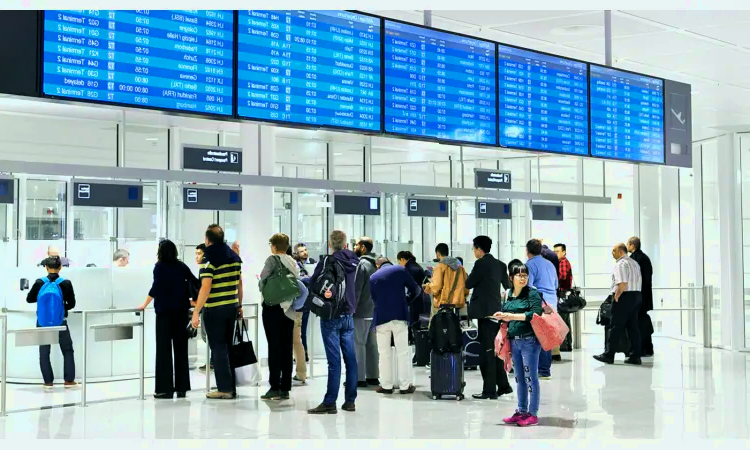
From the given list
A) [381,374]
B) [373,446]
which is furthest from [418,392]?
[373,446]

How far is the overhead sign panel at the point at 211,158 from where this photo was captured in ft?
24.3

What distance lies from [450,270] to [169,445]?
3.42 m

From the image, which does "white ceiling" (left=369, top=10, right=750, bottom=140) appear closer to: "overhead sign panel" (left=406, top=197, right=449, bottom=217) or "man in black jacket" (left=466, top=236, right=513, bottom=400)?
"man in black jacket" (left=466, top=236, right=513, bottom=400)

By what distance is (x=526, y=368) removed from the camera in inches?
281

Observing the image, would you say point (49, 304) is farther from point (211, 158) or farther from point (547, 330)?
point (547, 330)

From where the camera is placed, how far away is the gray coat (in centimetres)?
844

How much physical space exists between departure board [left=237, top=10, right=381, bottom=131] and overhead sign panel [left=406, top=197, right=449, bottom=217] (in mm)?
3921

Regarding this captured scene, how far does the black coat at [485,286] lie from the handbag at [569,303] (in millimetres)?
3225

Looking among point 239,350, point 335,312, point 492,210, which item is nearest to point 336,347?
point 335,312

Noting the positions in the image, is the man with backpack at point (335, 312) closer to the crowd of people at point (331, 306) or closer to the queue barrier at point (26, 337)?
the crowd of people at point (331, 306)

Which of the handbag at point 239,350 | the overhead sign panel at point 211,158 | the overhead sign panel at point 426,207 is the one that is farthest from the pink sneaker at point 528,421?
→ the overhead sign panel at point 426,207

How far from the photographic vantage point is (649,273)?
11711mm

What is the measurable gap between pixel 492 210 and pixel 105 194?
519cm

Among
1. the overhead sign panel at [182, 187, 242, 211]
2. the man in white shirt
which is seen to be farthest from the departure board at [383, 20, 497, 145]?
the man in white shirt
